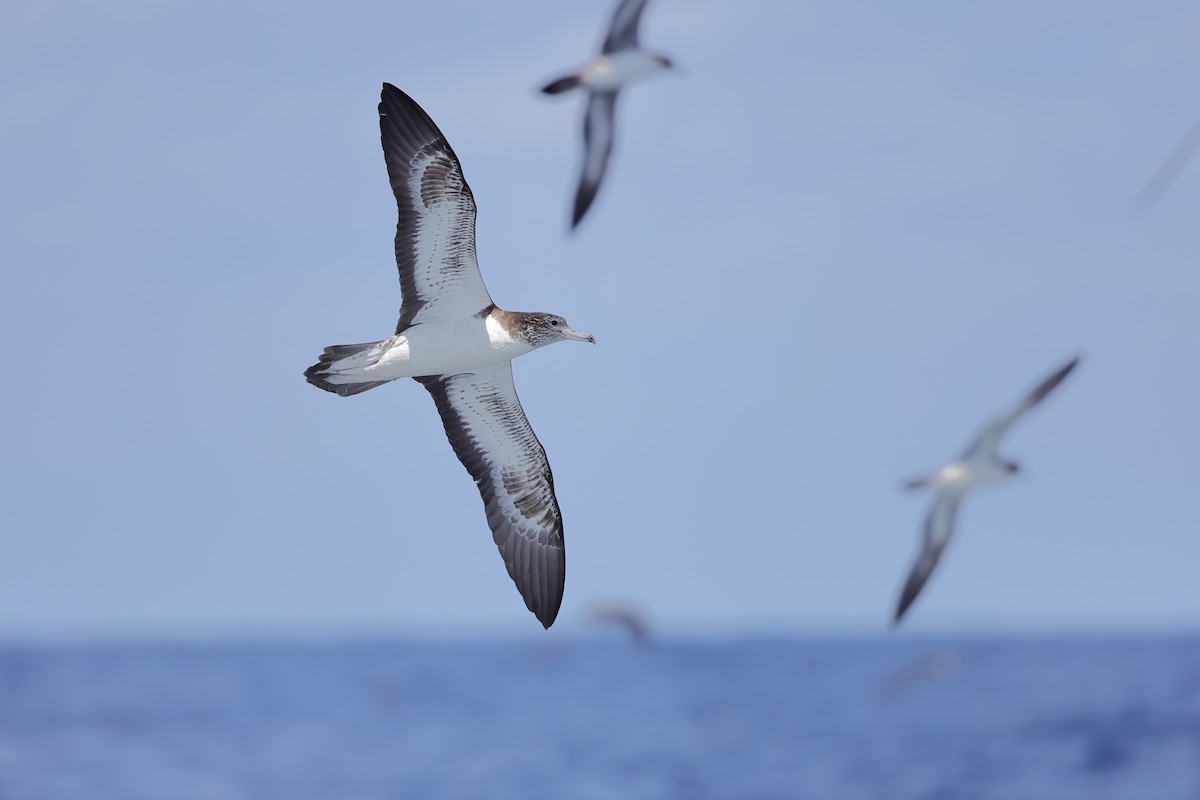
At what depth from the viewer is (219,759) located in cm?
4662

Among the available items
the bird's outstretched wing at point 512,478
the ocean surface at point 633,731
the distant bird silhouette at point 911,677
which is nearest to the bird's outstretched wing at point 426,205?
the bird's outstretched wing at point 512,478

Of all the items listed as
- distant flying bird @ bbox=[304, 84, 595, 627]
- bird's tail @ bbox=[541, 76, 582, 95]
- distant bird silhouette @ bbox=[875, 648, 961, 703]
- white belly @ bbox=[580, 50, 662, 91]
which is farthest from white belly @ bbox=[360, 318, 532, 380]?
distant bird silhouette @ bbox=[875, 648, 961, 703]

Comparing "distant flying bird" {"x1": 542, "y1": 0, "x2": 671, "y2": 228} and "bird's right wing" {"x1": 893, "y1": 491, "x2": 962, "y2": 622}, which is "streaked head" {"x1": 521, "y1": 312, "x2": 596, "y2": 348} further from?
"bird's right wing" {"x1": 893, "y1": 491, "x2": 962, "y2": 622}

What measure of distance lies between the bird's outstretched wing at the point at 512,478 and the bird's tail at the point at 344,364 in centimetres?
118

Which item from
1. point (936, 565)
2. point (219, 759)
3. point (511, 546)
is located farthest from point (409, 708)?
point (511, 546)

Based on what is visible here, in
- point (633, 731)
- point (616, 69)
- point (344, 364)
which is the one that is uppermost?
point (616, 69)

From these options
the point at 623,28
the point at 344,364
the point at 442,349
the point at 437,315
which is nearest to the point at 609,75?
the point at 623,28

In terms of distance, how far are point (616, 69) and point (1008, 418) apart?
7033mm

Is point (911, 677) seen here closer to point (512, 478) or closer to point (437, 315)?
point (512, 478)

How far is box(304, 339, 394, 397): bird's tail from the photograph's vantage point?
43.9 ft

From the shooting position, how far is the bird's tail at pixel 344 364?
13375mm

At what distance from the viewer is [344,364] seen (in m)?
13.4

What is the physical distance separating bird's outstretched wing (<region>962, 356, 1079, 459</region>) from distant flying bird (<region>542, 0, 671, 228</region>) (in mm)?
6286

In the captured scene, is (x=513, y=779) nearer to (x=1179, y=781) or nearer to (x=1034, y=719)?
(x=1034, y=719)
